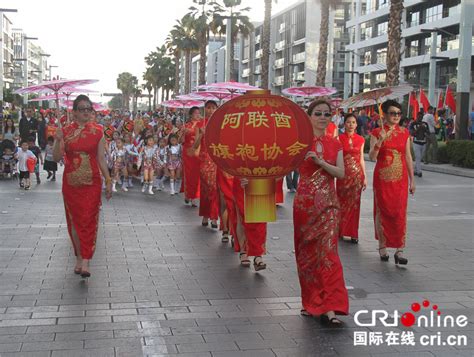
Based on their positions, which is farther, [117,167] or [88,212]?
[117,167]

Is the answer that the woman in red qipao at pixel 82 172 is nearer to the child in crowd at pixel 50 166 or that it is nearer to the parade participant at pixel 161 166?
the parade participant at pixel 161 166

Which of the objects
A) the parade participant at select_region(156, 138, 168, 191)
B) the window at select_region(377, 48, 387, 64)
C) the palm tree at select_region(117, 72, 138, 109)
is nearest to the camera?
the parade participant at select_region(156, 138, 168, 191)

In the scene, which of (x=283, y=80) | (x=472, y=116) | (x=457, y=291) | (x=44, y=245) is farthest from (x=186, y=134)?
(x=283, y=80)

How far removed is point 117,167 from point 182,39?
5111 cm

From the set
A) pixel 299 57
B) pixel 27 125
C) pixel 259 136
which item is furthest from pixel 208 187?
pixel 299 57

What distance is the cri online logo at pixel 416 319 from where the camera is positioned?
558cm

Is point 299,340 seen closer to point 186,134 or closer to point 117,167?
point 186,134

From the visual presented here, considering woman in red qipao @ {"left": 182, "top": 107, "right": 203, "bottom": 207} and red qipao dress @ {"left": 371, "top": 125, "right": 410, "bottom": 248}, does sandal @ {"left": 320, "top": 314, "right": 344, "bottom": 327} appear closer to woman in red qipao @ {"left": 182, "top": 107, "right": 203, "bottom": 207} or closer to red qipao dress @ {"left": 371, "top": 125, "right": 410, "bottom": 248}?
red qipao dress @ {"left": 371, "top": 125, "right": 410, "bottom": 248}

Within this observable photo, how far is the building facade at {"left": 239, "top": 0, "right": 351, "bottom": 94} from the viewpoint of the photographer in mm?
75812

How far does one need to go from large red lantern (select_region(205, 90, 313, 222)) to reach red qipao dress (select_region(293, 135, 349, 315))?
67 cm

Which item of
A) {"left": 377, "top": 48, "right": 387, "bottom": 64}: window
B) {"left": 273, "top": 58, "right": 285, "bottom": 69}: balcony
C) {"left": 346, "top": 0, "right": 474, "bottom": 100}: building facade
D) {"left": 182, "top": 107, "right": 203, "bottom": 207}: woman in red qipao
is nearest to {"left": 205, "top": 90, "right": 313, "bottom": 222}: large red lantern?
{"left": 182, "top": 107, "right": 203, "bottom": 207}: woman in red qipao

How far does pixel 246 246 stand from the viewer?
26.1 ft

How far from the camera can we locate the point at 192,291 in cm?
663

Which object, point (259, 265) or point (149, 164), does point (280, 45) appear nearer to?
point (149, 164)
